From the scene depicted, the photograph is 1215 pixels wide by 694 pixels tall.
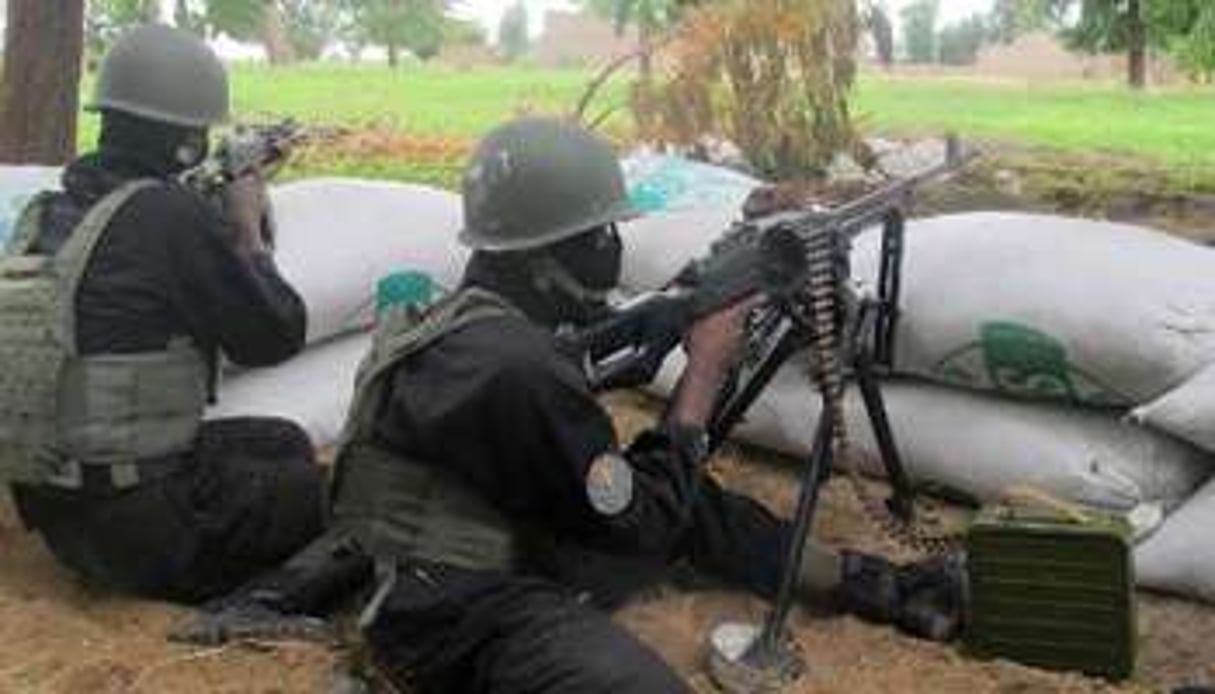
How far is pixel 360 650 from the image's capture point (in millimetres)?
3344

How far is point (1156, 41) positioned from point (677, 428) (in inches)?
236

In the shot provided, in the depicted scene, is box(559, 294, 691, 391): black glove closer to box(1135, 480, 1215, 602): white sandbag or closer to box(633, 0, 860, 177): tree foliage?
box(1135, 480, 1215, 602): white sandbag

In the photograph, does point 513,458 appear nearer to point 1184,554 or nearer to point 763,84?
point 1184,554

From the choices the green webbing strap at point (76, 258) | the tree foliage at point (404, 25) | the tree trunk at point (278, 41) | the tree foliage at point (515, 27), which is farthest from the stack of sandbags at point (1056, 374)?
the tree foliage at point (515, 27)

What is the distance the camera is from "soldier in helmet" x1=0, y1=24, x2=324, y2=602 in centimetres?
375

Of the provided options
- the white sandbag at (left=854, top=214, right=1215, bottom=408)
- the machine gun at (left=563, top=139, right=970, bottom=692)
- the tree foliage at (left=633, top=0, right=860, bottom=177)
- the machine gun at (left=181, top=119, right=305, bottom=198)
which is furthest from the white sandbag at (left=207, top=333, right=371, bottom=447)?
the tree foliage at (left=633, top=0, right=860, bottom=177)

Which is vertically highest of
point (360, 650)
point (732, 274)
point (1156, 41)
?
point (1156, 41)

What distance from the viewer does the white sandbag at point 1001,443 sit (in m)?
4.14

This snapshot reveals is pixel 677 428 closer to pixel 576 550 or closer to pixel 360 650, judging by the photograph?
pixel 576 550

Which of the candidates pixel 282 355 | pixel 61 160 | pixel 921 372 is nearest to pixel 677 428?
pixel 282 355

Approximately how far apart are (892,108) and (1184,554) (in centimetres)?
1173

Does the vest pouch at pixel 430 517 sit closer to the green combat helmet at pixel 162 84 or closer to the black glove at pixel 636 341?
the black glove at pixel 636 341

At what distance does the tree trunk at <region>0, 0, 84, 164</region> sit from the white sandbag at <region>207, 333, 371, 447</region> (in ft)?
7.80

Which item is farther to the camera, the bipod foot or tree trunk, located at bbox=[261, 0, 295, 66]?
tree trunk, located at bbox=[261, 0, 295, 66]
